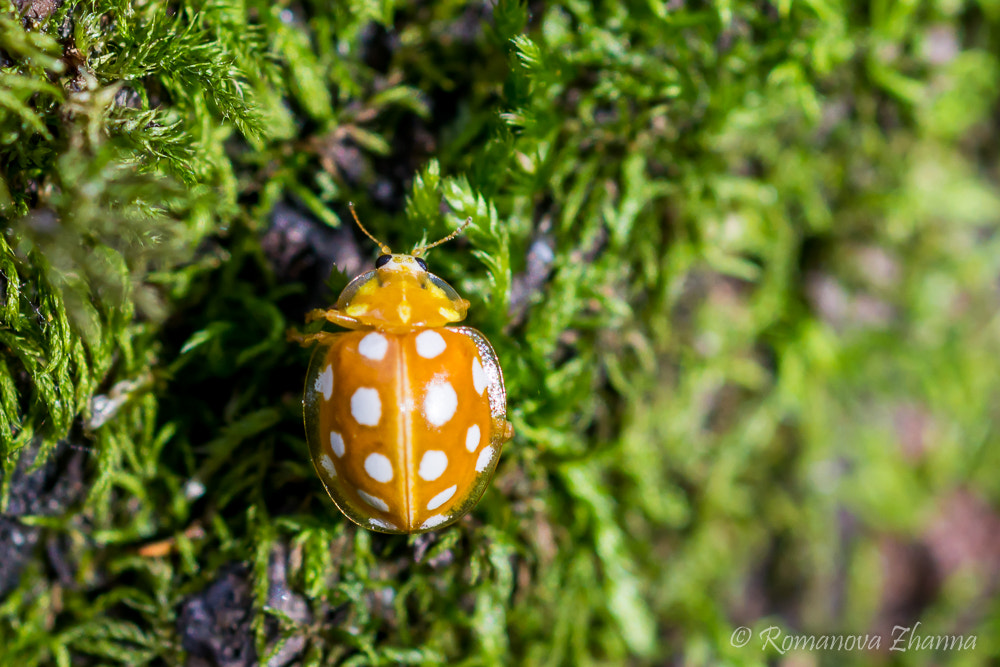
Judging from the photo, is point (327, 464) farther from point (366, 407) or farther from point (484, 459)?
point (484, 459)

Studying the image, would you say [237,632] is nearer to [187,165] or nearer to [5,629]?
[5,629]

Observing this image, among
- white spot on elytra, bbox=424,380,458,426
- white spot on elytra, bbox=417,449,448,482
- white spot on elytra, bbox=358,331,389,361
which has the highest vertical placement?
white spot on elytra, bbox=358,331,389,361

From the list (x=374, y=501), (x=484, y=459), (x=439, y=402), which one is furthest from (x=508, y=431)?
(x=374, y=501)

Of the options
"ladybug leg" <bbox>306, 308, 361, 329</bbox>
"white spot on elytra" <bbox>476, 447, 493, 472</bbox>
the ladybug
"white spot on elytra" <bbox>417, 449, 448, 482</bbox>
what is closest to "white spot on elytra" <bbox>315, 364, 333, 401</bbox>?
the ladybug

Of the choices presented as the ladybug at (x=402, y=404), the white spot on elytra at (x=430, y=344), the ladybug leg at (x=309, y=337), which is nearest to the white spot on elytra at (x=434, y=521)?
the ladybug at (x=402, y=404)

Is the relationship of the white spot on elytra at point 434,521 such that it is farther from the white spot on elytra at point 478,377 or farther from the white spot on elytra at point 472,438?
the white spot on elytra at point 478,377

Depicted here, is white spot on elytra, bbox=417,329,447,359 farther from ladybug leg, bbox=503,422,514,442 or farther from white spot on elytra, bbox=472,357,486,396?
ladybug leg, bbox=503,422,514,442

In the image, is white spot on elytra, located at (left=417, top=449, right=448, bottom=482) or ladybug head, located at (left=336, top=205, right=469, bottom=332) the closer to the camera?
white spot on elytra, located at (left=417, top=449, right=448, bottom=482)
